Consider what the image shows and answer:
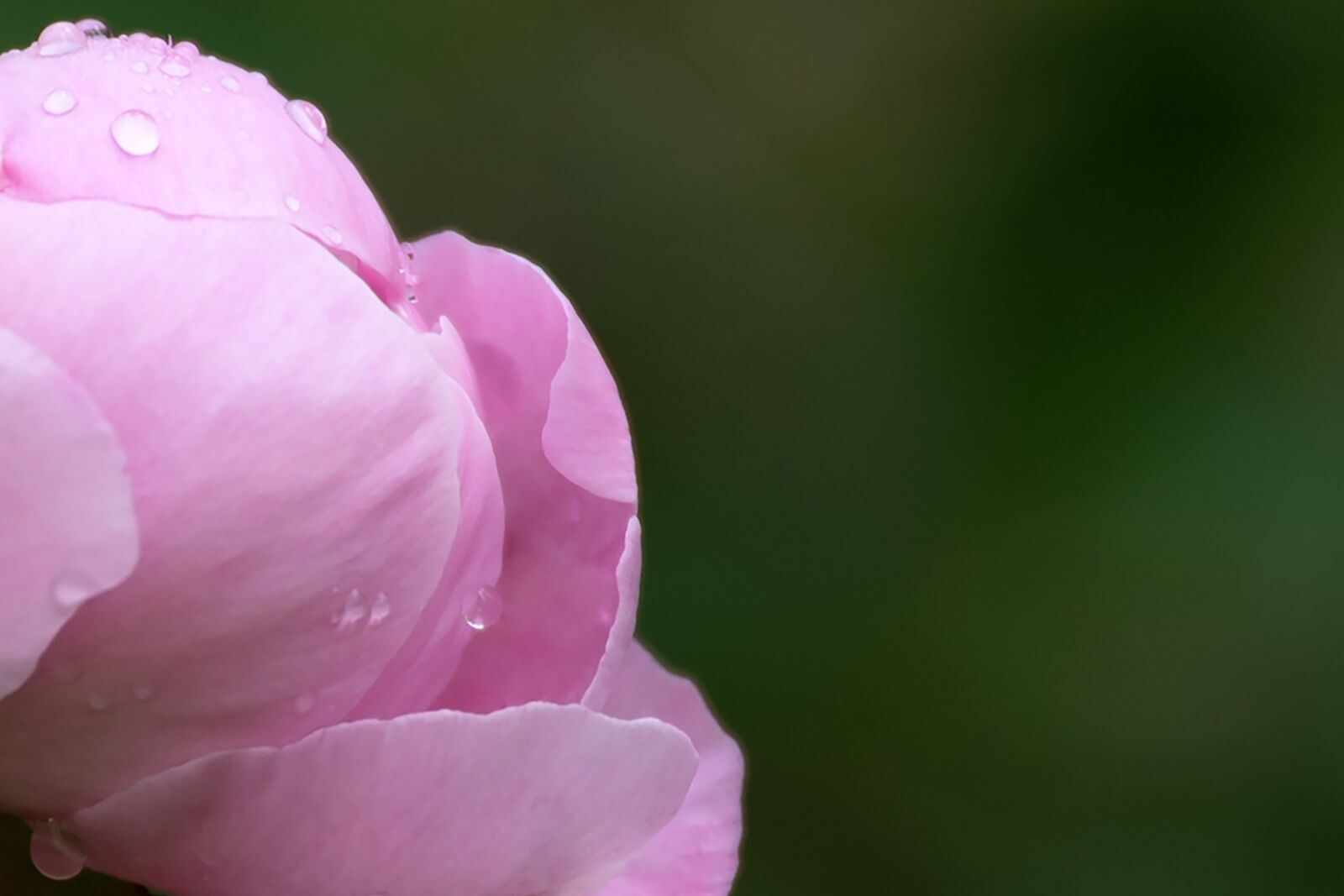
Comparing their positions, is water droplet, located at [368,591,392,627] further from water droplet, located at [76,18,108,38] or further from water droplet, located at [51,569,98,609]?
water droplet, located at [76,18,108,38]

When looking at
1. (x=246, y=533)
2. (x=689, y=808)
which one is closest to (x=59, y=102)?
(x=246, y=533)

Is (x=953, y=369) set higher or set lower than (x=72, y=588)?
lower

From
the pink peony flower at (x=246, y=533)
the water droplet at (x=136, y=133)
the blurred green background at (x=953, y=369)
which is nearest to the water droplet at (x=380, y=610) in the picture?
the pink peony flower at (x=246, y=533)

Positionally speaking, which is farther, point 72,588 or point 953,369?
point 953,369

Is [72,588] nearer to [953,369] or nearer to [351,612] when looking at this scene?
[351,612]

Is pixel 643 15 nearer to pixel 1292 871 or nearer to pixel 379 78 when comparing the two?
pixel 379 78

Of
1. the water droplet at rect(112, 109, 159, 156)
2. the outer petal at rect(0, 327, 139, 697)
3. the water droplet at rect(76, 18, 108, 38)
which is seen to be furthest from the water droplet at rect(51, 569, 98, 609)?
the water droplet at rect(76, 18, 108, 38)
